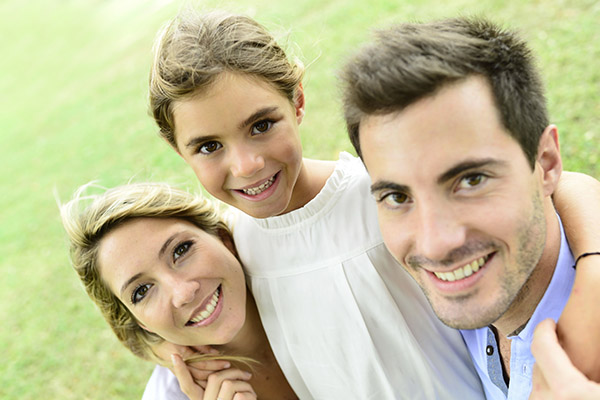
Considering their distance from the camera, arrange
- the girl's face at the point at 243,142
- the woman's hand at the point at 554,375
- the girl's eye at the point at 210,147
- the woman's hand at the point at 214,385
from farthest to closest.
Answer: the woman's hand at the point at 214,385 → the girl's eye at the point at 210,147 → the girl's face at the point at 243,142 → the woman's hand at the point at 554,375

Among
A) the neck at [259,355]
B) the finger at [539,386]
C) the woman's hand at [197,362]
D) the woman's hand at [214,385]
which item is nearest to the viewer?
the finger at [539,386]

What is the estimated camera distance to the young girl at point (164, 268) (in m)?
2.86

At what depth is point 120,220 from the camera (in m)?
2.93

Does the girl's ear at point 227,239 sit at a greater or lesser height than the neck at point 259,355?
greater

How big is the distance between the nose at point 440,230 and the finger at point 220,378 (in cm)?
165

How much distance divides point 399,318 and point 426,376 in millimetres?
337

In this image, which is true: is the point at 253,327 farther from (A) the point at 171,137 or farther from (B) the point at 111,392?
(B) the point at 111,392

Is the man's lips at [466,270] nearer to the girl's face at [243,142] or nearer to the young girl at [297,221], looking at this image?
the young girl at [297,221]

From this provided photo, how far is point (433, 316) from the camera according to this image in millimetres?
2840

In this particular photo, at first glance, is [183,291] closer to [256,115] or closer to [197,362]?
[197,362]

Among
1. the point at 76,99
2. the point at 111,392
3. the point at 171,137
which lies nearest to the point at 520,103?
the point at 171,137

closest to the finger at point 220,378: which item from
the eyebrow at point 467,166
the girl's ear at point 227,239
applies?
the girl's ear at point 227,239

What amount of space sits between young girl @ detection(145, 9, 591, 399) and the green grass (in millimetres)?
445

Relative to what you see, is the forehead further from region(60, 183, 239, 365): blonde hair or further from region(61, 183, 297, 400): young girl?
region(60, 183, 239, 365): blonde hair
